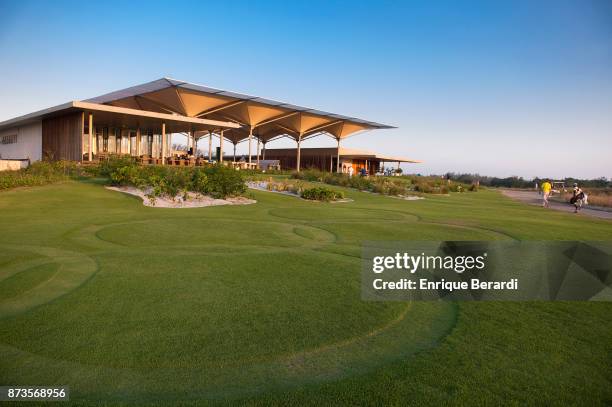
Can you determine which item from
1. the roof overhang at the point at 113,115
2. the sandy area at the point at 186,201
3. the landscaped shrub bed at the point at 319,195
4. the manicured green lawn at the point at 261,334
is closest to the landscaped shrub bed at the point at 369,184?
the landscaped shrub bed at the point at 319,195

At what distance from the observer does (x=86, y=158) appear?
1016 inches

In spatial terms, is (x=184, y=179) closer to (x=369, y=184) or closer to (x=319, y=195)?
(x=319, y=195)

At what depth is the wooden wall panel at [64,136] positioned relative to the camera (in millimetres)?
24175

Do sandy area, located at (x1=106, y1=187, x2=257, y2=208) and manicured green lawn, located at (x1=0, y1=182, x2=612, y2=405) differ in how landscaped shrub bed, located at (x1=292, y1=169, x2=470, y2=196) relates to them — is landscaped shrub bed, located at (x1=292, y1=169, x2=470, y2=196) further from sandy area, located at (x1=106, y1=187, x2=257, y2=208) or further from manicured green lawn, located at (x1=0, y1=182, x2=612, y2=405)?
manicured green lawn, located at (x1=0, y1=182, x2=612, y2=405)

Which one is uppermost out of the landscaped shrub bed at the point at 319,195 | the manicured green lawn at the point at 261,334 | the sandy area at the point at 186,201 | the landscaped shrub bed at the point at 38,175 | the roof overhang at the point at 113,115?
the roof overhang at the point at 113,115

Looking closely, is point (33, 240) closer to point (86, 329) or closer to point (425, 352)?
point (86, 329)

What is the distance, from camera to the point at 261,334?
12.9ft

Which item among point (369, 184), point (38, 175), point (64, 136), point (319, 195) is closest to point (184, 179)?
point (319, 195)

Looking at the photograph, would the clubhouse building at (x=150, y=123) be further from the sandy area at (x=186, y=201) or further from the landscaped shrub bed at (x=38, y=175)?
the sandy area at (x=186, y=201)

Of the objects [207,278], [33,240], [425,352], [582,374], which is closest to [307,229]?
[207,278]

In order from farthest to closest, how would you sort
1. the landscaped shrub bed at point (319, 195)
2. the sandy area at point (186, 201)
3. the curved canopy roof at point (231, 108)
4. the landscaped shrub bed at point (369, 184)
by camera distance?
the curved canopy roof at point (231, 108)
the landscaped shrub bed at point (369, 184)
the landscaped shrub bed at point (319, 195)
the sandy area at point (186, 201)

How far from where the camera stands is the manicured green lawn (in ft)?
9.88

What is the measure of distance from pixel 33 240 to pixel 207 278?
14.2ft

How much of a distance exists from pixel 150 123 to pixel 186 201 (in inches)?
688
